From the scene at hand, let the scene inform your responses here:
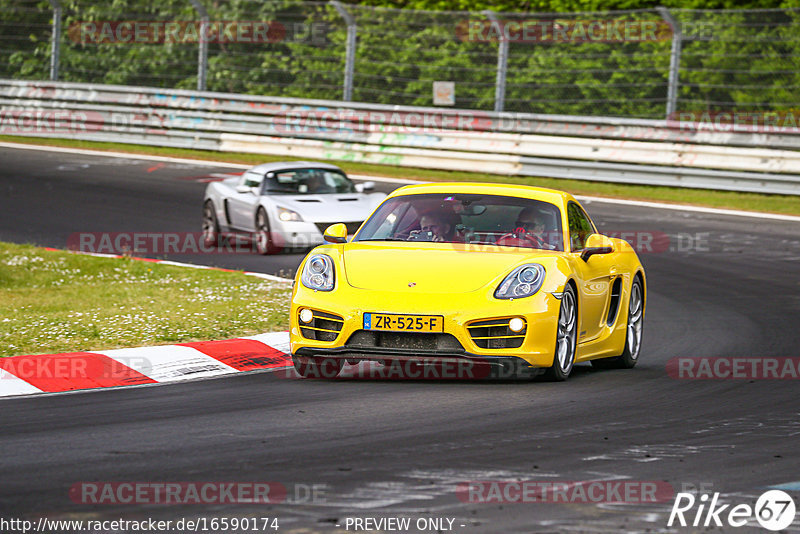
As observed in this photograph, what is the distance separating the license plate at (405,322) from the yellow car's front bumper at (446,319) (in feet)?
0.09

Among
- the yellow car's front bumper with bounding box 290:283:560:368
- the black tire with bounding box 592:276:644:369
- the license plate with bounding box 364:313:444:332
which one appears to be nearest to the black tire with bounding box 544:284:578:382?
the yellow car's front bumper with bounding box 290:283:560:368

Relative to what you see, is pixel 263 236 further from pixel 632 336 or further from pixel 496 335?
pixel 496 335

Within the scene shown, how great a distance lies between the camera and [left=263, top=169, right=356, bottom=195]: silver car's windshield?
1791 cm

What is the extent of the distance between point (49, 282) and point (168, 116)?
1384cm

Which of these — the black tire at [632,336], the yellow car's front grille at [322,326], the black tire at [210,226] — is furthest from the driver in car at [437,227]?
the black tire at [210,226]

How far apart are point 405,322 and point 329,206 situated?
918 centimetres

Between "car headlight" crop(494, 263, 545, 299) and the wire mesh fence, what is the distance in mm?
13987

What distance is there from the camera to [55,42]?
2886 cm

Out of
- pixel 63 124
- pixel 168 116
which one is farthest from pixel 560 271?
pixel 63 124

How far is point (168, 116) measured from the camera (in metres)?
28.1

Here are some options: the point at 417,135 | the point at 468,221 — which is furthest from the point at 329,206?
the point at 417,135

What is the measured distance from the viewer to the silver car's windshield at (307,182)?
17906mm

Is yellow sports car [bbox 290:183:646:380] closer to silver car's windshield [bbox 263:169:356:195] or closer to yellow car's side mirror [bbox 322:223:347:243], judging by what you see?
yellow car's side mirror [bbox 322:223:347:243]

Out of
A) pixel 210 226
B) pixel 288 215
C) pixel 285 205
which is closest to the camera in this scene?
pixel 288 215
